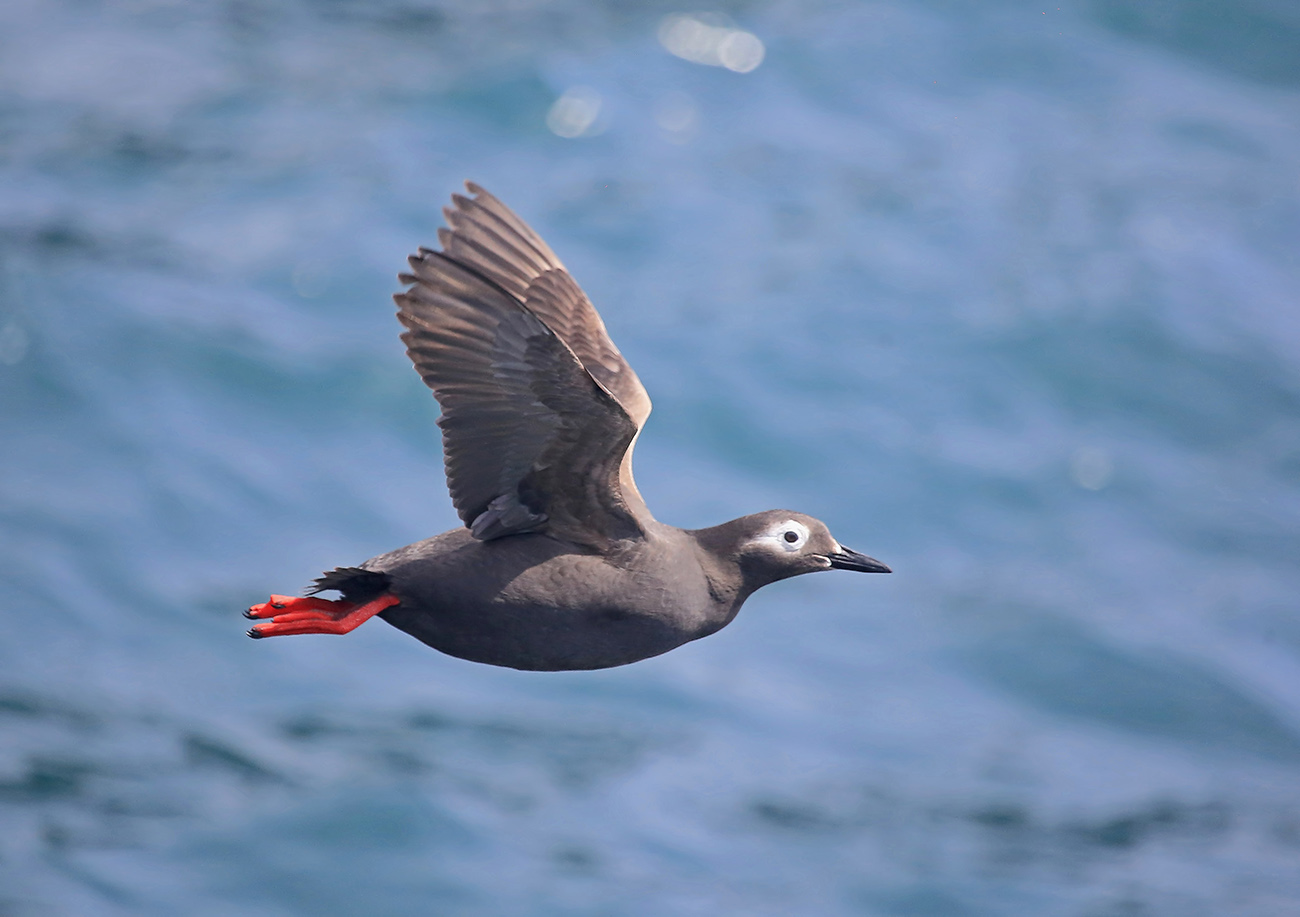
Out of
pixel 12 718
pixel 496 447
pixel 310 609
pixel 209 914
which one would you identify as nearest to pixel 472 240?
pixel 496 447

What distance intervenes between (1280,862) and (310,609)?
61.1ft

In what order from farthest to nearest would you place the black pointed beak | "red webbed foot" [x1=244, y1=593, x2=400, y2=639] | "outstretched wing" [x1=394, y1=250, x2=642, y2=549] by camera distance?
the black pointed beak → "red webbed foot" [x1=244, y1=593, x2=400, y2=639] → "outstretched wing" [x1=394, y1=250, x2=642, y2=549]

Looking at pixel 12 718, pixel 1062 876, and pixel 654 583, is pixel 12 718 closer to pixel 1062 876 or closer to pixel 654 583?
pixel 1062 876

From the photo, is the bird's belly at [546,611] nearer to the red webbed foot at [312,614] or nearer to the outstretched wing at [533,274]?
the red webbed foot at [312,614]

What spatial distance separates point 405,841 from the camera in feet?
63.0

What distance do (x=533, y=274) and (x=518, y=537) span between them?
1.55m

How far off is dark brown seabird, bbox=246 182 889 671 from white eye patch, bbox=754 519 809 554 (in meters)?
0.27

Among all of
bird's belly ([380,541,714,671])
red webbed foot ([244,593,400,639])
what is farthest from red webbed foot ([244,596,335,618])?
bird's belly ([380,541,714,671])

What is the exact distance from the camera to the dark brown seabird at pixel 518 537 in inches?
236

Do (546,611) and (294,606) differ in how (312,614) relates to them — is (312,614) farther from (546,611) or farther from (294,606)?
(546,611)

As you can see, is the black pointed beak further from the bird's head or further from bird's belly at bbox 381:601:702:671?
bird's belly at bbox 381:601:702:671

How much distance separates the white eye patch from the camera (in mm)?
6730

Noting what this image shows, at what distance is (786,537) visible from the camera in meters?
6.78

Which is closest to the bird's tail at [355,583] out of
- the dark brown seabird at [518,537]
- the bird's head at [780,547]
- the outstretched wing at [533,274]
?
the dark brown seabird at [518,537]
